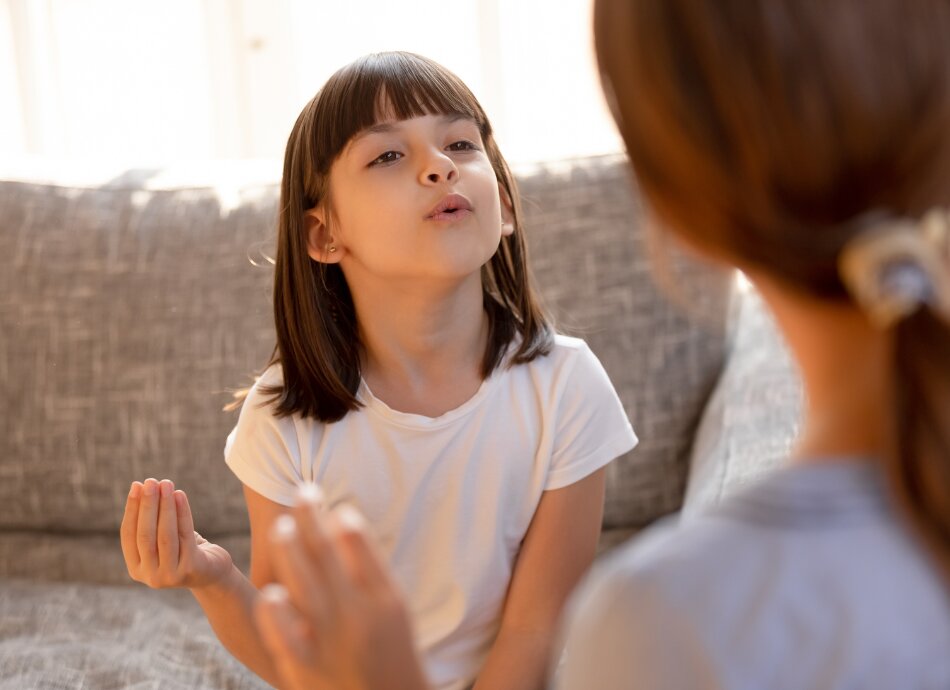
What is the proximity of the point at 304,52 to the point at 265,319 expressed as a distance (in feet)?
3.85

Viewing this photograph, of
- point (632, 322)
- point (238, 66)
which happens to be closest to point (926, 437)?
point (632, 322)

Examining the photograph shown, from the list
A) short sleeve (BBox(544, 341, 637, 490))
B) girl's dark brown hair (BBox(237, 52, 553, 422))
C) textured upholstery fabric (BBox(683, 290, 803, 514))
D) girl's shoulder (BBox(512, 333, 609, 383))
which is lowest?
textured upholstery fabric (BBox(683, 290, 803, 514))

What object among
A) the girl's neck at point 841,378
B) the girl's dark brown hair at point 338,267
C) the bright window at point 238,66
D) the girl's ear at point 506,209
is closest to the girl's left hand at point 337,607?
the girl's neck at point 841,378

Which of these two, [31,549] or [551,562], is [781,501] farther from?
[31,549]

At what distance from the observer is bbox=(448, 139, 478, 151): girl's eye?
142 centimetres

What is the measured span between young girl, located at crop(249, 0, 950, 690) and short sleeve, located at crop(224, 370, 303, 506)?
727 mm

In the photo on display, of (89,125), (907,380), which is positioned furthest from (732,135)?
(89,125)

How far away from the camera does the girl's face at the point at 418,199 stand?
1.34 meters

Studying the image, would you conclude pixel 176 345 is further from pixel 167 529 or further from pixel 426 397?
pixel 167 529

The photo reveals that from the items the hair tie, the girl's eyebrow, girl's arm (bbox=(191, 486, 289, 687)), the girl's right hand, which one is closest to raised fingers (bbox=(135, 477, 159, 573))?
the girl's right hand

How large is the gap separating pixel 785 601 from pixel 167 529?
0.73 metres

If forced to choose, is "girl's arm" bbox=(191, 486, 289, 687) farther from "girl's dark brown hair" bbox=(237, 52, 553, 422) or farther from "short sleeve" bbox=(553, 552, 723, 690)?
"short sleeve" bbox=(553, 552, 723, 690)

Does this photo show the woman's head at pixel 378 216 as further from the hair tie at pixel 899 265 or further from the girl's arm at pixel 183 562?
the hair tie at pixel 899 265

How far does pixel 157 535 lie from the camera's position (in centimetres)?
121
